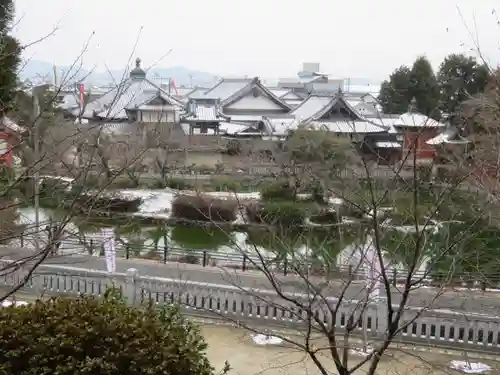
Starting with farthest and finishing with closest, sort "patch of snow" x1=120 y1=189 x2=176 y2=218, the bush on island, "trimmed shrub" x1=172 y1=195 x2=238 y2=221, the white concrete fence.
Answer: "patch of snow" x1=120 y1=189 x2=176 y2=218 < "trimmed shrub" x1=172 y1=195 x2=238 y2=221 < the bush on island < the white concrete fence

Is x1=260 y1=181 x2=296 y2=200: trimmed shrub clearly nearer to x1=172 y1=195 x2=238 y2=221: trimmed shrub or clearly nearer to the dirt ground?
x1=172 y1=195 x2=238 y2=221: trimmed shrub

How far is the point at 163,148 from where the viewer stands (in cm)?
2420

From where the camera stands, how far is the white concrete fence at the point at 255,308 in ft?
21.1

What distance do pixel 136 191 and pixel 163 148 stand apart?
2830mm

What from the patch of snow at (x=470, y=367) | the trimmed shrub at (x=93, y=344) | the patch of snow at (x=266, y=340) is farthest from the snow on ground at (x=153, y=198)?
the trimmed shrub at (x=93, y=344)

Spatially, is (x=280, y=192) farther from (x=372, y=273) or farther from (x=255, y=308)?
(x=372, y=273)

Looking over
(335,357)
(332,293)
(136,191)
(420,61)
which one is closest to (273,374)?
(332,293)

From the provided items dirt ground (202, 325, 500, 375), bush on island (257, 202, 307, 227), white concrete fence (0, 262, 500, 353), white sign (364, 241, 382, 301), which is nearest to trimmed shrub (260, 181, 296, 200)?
bush on island (257, 202, 307, 227)

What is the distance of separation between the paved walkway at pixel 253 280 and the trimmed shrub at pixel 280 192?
9032mm

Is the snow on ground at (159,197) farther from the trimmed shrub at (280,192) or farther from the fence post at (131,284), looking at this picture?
the fence post at (131,284)

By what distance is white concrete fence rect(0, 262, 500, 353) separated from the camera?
642cm

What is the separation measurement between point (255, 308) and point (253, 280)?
2.12m

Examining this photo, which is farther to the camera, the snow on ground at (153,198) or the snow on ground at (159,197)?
the snow on ground at (153,198)

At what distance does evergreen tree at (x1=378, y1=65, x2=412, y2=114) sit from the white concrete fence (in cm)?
2437
